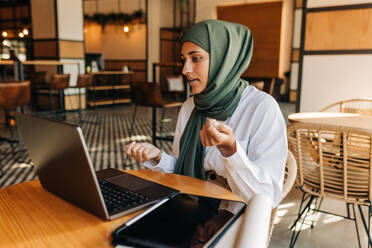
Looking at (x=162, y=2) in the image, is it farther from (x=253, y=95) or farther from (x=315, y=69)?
(x=253, y=95)

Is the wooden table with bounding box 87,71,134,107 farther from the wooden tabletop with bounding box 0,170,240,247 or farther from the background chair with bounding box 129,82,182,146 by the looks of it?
the wooden tabletop with bounding box 0,170,240,247

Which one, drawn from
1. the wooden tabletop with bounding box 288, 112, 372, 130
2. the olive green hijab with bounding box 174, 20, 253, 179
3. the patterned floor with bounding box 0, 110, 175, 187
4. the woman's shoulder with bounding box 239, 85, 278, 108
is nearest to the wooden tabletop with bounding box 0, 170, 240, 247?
the olive green hijab with bounding box 174, 20, 253, 179

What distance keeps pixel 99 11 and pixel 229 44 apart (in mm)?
11687

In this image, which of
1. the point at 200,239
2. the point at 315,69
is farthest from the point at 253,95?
the point at 315,69

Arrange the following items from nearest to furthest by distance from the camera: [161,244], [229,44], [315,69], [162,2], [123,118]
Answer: [161,244] → [229,44] → [315,69] → [123,118] → [162,2]

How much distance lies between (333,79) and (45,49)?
20.4ft

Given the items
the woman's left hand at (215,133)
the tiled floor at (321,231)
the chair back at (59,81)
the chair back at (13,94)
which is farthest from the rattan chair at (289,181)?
the chair back at (59,81)

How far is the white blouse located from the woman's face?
17cm

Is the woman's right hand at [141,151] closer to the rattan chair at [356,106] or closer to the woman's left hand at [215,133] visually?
the woman's left hand at [215,133]

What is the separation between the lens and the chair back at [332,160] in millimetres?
1687

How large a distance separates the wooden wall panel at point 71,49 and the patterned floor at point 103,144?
53.6 inches

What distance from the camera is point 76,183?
710 millimetres

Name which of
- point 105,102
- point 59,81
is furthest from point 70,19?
point 59,81

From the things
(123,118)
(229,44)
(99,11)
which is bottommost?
(123,118)
